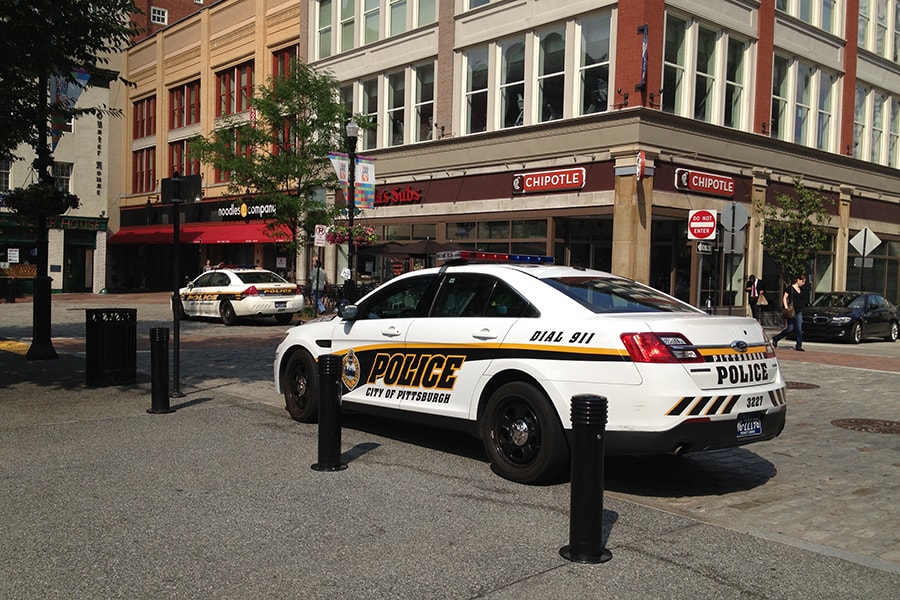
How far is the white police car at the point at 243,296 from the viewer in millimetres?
22578

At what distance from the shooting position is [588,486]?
468 cm

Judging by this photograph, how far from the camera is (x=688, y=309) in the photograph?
6828mm

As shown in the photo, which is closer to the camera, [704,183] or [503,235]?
[704,183]

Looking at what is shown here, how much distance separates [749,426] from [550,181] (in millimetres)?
20906

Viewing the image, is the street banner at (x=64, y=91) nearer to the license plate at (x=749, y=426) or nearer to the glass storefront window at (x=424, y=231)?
the license plate at (x=749, y=426)

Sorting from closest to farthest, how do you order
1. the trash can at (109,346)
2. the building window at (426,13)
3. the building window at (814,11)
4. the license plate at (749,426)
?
the license plate at (749,426) → the trash can at (109,346) → the building window at (814,11) → the building window at (426,13)

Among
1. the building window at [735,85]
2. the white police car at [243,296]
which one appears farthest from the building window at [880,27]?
the white police car at [243,296]

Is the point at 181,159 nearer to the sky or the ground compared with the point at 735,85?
nearer to the ground

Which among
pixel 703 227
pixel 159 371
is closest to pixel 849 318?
pixel 703 227

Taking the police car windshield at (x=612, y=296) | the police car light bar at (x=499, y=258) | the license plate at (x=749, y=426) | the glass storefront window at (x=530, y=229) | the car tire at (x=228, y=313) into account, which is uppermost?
the glass storefront window at (x=530, y=229)

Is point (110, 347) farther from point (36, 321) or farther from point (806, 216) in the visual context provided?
A: point (806, 216)

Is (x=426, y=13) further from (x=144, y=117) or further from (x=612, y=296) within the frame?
(x=144, y=117)

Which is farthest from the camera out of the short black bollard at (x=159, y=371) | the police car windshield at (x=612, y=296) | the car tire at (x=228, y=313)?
the car tire at (x=228, y=313)

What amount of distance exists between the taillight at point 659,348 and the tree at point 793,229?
77.8 ft
